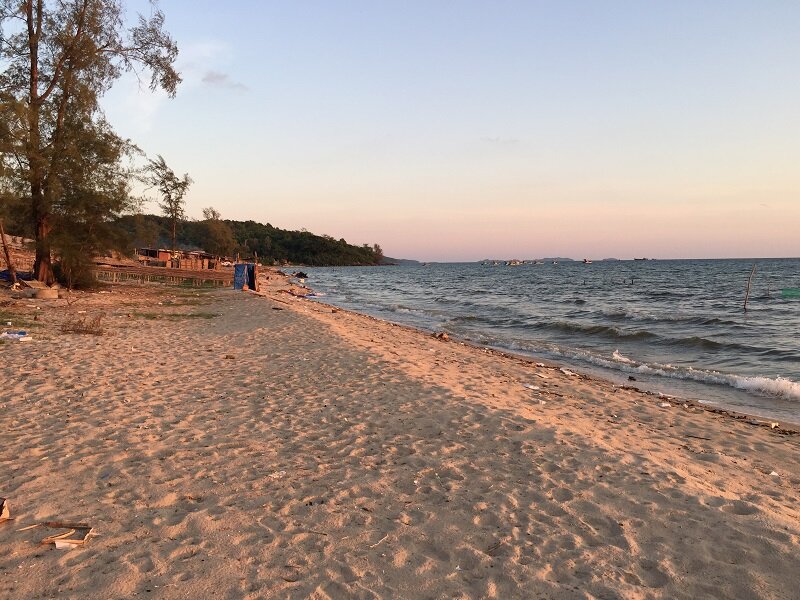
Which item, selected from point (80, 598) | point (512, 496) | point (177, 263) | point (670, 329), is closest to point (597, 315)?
point (670, 329)

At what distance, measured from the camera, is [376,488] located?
4965 millimetres

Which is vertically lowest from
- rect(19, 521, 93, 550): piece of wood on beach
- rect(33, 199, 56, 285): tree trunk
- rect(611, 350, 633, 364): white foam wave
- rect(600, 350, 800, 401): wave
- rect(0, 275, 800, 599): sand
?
A: rect(611, 350, 633, 364): white foam wave

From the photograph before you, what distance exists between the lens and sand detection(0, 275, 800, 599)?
11.7ft

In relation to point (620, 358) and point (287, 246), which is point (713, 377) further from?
point (287, 246)

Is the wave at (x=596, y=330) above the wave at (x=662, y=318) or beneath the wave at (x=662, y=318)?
beneath

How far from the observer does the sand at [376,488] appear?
11.7 ft

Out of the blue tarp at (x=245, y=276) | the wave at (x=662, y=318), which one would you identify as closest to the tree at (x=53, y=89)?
the blue tarp at (x=245, y=276)

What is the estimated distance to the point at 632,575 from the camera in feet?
12.0

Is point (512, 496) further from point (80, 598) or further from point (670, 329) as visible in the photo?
point (670, 329)

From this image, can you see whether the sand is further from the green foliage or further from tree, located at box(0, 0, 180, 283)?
the green foliage

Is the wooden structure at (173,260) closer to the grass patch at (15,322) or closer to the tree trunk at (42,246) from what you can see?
the tree trunk at (42,246)

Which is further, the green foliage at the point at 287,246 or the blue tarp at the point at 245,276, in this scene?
the green foliage at the point at 287,246

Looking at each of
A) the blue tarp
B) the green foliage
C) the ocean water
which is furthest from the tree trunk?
the green foliage

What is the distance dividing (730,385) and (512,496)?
362 inches
